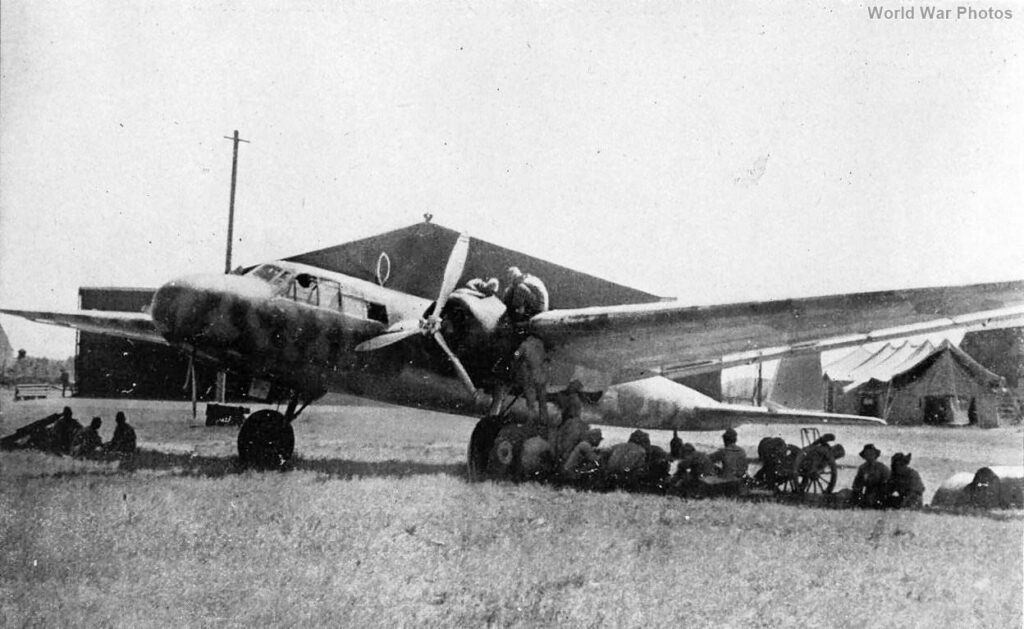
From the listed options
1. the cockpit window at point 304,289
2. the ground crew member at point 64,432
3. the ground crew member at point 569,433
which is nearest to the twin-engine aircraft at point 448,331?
the cockpit window at point 304,289

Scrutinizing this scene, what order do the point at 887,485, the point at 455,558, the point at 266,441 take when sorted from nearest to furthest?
the point at 455,558, the point at 887,485, the point at 266,441

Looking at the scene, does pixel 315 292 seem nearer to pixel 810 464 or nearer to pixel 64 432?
pixel 64 432

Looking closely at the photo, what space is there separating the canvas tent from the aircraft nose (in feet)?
48.6

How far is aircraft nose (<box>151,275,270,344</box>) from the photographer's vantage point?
6.82 metres

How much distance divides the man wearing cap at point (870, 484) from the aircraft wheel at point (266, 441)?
21.5 ft

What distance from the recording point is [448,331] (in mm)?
8352

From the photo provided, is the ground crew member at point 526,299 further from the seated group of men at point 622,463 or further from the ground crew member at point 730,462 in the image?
the ground crew member at point 730,462

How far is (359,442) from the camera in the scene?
11836mm

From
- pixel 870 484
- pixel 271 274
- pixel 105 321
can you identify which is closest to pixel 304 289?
pixel 271 274

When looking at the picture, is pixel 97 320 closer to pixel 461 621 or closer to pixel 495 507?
pixel 495 507

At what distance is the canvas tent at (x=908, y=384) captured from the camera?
703 inches

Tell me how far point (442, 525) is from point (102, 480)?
3.51m

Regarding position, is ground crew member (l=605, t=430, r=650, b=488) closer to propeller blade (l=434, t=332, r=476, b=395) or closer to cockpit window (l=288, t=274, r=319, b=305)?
propeller blade (l=434, t=332, r=476, b=395)

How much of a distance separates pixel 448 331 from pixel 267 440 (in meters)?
2.69
